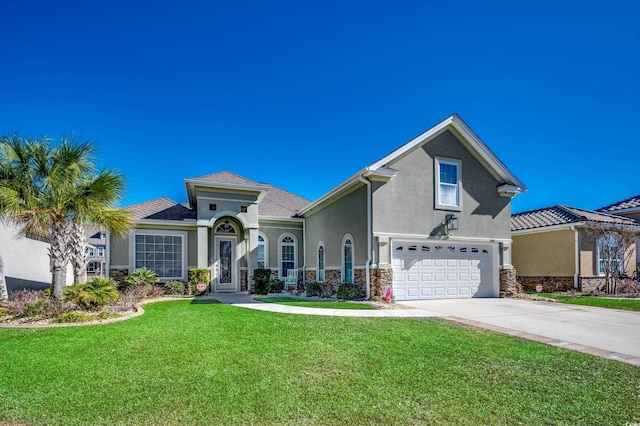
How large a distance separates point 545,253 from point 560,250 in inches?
31.9

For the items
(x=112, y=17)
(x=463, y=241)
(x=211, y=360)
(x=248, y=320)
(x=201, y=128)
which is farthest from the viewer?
(x=201, y=128)

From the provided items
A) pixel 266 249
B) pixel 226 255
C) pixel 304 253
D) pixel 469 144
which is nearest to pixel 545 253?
pixel 469 144

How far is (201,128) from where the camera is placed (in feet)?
65.7

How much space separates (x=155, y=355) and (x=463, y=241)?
12.6m

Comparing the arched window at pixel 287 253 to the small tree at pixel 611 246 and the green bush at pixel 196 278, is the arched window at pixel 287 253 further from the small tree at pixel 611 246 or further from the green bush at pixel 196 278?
the small tree at pixel 611 246

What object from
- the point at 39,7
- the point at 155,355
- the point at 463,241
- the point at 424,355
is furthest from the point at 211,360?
the point at 463,241

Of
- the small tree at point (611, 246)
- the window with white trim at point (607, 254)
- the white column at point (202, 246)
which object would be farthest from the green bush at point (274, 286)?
the window with white trim at point (607, 254)

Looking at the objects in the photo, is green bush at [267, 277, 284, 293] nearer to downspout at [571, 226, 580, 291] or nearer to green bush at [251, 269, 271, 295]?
green bush at [251, 269, 271, 295]

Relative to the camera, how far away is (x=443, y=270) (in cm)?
1512

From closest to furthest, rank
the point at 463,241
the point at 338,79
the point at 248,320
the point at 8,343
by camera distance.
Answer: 1. the point at 8,343
2. the point at 248,320
3. the point at 463,241
4. the point at 338,79

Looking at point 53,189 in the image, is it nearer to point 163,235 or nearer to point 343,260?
point 163,235

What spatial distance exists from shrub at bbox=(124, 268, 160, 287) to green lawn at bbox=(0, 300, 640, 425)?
829cm

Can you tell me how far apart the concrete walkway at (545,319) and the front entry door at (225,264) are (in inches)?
286

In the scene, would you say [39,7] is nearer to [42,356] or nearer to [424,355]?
[42,356]
